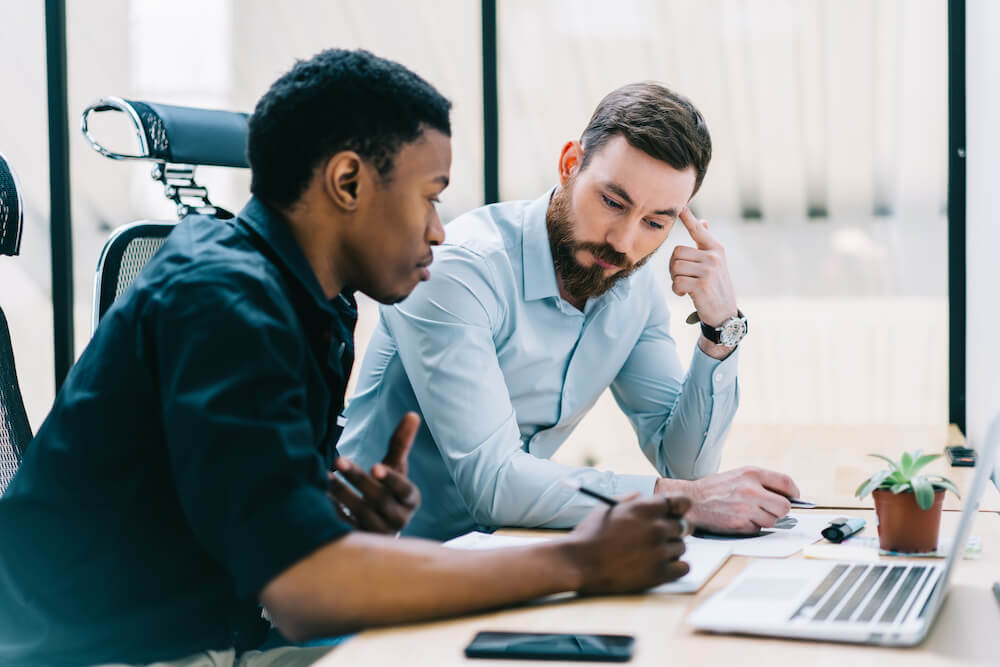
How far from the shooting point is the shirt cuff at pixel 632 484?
135 centimetres

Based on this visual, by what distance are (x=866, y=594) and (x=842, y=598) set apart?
3 cm

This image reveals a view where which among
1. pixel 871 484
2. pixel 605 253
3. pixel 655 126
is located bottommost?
pixel 871 484

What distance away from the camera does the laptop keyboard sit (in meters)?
0.87

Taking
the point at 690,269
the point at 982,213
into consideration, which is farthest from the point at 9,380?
the point at 982,213

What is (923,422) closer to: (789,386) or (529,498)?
(789,386)

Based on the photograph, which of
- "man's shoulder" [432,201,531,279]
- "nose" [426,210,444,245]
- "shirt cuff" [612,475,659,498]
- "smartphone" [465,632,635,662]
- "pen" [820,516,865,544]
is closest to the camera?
"smartphone" [465,632,635,662]

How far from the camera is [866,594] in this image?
3.09 feet

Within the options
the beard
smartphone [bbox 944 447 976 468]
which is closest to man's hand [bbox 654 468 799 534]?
the beard

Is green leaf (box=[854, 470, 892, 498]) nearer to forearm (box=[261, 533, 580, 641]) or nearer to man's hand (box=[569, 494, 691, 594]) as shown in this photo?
man's hand (box=[569, 494, 691, 594])

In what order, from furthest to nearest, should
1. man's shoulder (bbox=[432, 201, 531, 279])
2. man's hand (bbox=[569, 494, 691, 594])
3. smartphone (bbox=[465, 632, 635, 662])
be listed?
1. man's shoulder (bbox=[432, 201, 531, 279])
2. man's hand (bbox=[569, 494, 691, 594])
3. smartphone (bbox=[465, 632, 635, 662])

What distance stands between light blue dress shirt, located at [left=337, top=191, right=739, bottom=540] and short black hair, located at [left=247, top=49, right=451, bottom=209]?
19.7 inches

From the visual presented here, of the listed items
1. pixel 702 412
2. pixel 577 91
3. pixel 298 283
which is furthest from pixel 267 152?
pixel 577 91

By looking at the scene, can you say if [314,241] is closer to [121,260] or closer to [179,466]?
[179,466]

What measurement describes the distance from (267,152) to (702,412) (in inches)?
39.0
